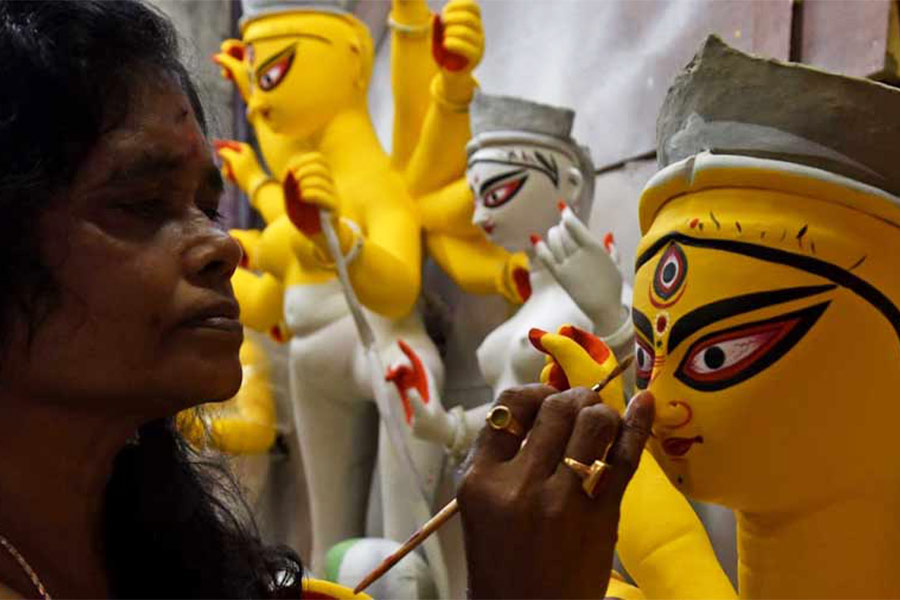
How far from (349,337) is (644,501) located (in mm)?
872

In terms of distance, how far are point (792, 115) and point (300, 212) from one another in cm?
86

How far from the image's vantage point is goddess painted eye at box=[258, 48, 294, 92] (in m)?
1.74

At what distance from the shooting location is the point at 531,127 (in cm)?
142

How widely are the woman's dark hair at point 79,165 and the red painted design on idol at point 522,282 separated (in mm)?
788

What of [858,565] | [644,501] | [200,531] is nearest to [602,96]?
[644,501]

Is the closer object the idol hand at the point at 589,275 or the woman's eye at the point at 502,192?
the idol hand at the point at 589,275

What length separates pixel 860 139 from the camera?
72 cm

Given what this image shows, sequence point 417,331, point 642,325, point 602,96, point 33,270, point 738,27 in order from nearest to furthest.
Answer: point 33,270 < point 642,325 < point 738,27 < point 602,96 < point 417,331

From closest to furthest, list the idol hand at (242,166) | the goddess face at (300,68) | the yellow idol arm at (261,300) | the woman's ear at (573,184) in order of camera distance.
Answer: the woman's ear at (573,184) < the goddess face at (300,68) < the yellow idol arm at (261,300) < the idol hand at (242,166)

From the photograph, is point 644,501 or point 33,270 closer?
point 33,270

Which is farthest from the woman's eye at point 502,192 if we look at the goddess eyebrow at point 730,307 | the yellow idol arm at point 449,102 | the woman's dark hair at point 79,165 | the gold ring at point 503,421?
the gold ring at point 503,421

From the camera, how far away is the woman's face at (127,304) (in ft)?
1.80

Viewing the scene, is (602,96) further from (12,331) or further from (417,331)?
(12,331)

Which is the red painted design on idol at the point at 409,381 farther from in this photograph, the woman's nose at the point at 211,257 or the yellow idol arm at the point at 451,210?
the woman's nose at the point at 211,257
